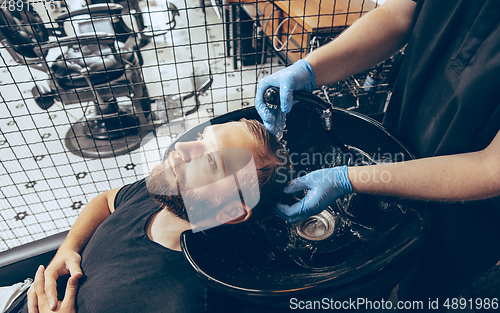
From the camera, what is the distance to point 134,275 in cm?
93

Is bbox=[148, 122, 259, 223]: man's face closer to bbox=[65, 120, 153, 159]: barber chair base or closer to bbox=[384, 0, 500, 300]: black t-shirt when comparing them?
bbox=[384, 0, 500, 300]: black t-shirt

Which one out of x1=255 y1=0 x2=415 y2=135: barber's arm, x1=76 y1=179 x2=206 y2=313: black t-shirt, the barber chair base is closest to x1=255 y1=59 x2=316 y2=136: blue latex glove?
x1=255 y1=0 x2=415 y2=135: barber's arm

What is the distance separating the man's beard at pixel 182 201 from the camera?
906mm

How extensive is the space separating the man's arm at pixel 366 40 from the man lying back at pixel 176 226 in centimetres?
34

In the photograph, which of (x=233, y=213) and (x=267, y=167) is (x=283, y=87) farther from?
(x=233, y=213)

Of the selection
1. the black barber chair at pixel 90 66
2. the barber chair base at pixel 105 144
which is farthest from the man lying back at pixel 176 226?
the barber chair base at pixel 105 144

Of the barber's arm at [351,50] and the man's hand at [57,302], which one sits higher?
the barber's arm at [351,50]

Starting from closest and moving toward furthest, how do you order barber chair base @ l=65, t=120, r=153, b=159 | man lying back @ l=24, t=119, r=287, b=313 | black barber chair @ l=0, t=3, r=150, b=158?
man lying back @ l=24, t=119, r=287, b=313, black barber chair @ l=0, t=3, r=150, b=158, barber chair base @ l=65, t=120, r=153, b=159

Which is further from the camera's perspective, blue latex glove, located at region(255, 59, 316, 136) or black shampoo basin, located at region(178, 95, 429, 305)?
blue latex glove, located at region(255, 59, 316, 136)

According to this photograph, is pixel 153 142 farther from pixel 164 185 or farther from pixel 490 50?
pixel 490 50

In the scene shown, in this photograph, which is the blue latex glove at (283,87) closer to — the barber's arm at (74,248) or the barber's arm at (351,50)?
the barber's arm at (351,50)

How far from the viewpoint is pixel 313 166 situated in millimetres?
1212

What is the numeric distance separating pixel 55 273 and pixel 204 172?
66 cm

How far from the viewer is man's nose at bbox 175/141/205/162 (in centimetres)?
91
